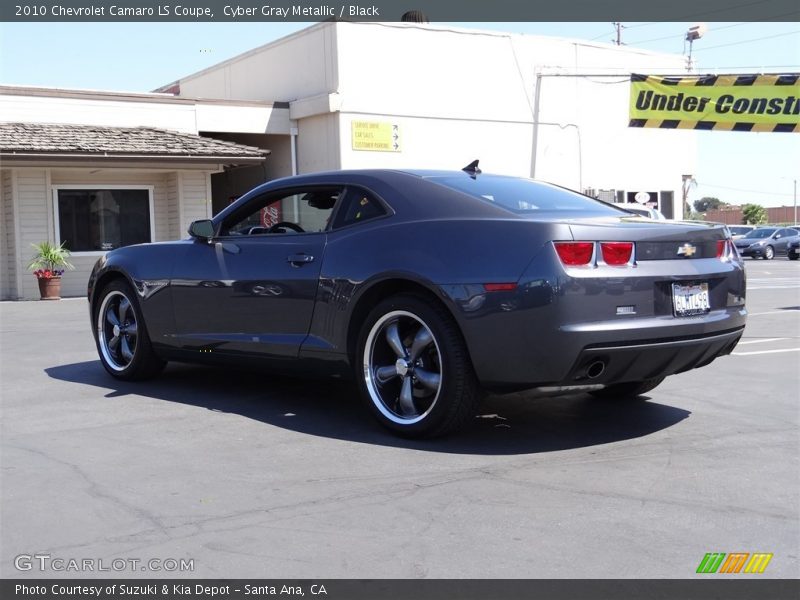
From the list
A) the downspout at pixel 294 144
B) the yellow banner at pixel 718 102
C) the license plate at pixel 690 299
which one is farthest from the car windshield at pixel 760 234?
the license plate at pixel 690 299

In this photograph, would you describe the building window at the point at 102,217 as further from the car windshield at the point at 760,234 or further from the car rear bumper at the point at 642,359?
the car windshield at the point at 760,234

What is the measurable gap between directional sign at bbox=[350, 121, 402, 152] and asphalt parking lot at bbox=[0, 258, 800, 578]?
1549cm

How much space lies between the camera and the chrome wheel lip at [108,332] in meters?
7.32

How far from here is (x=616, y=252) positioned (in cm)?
492

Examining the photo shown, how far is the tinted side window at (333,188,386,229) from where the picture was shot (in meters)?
5.69

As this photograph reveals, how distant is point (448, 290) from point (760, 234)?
37.8 metres

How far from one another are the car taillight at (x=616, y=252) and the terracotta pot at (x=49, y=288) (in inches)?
606

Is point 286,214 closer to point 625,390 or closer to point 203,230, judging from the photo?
point 203,230

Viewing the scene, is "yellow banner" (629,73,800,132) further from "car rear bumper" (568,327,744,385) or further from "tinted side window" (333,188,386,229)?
"tinted side window" (333,188,386,229)

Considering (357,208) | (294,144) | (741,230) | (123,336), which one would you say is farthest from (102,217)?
(741,230)

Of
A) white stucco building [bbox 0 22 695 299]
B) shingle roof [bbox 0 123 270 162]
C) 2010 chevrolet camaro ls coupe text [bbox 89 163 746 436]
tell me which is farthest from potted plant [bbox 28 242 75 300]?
2010 chevrolet camaro ls coupe text [bbox 89 163 746 436]
